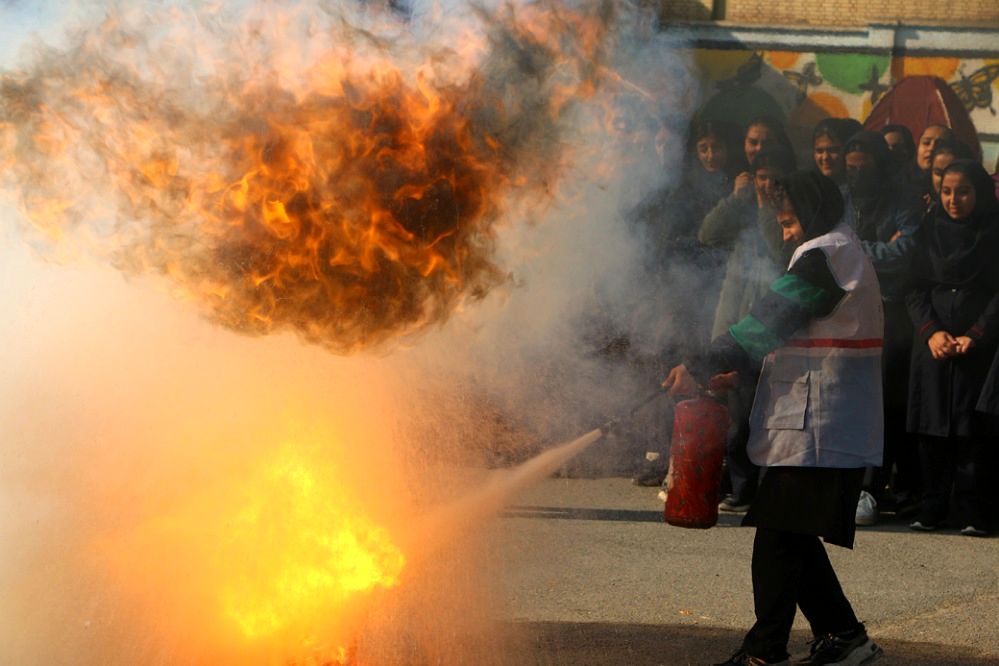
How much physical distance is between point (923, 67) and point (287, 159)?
7688mm

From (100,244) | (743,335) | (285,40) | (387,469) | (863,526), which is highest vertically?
(285,40)

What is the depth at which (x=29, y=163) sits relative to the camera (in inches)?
170

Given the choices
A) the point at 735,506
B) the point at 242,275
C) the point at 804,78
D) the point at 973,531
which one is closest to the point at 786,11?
the point at 804,78

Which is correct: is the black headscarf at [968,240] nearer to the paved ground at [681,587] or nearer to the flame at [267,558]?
the paved ground at [681,587]

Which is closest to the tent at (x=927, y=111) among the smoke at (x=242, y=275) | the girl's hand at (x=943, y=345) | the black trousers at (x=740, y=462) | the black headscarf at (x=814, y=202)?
the girl's hand at (x=943, y=345)

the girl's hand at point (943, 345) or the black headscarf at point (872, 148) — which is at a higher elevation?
the black headscarf at point (872, 148)

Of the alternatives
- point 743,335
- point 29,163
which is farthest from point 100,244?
point 743,335

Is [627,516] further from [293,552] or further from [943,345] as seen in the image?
[293,552]

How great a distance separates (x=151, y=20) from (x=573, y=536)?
12.4 feet

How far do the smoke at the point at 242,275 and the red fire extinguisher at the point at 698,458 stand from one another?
0.82 metres

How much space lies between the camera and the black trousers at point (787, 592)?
175 inches

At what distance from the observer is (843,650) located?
14.9 ft

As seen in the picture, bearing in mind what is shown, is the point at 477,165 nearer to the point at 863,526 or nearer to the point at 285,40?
the point at 285,40

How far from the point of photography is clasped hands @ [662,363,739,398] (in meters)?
4.59
